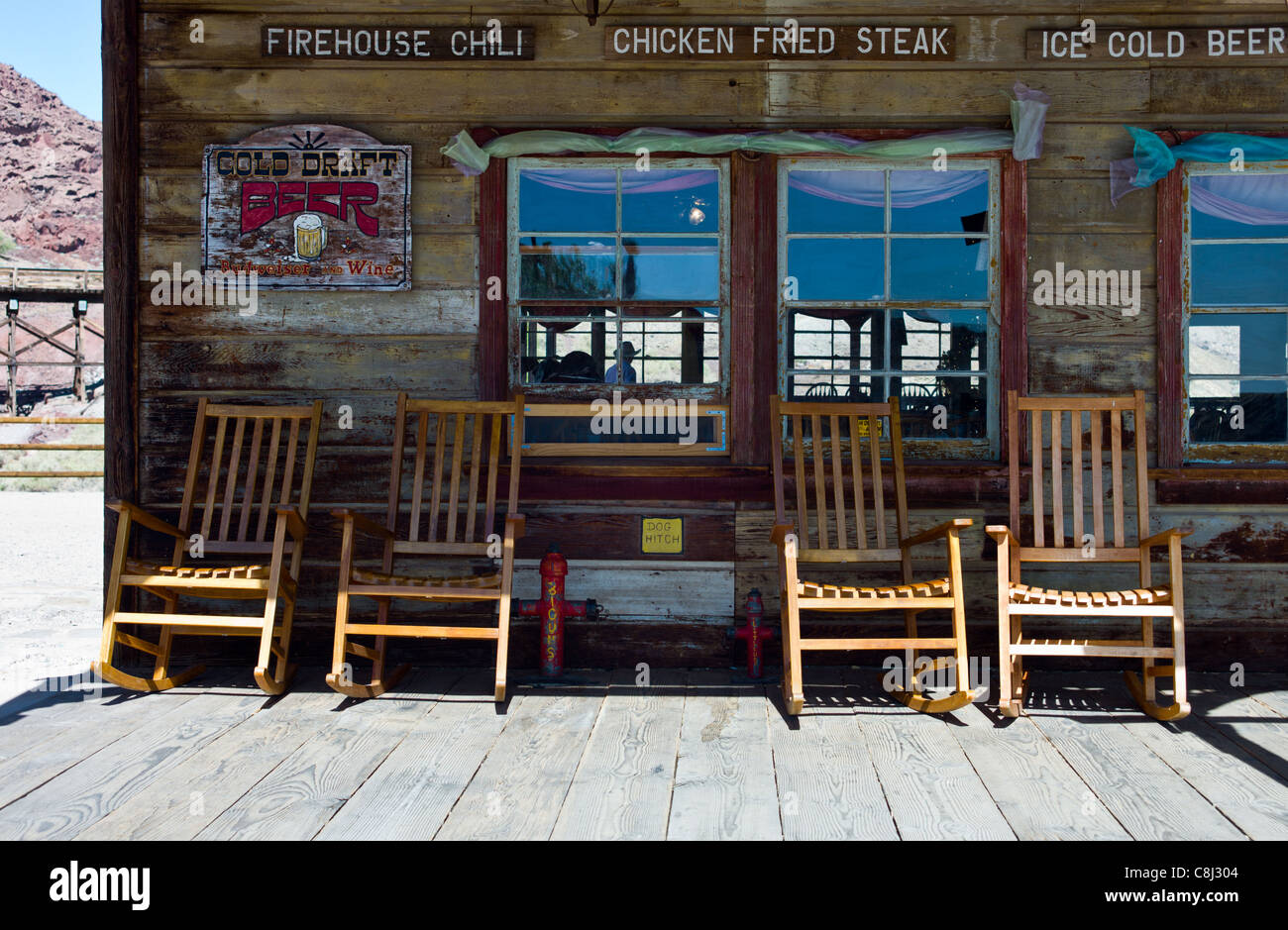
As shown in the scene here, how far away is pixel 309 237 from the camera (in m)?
3.73

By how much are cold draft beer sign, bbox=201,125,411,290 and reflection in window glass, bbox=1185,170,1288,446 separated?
325cm

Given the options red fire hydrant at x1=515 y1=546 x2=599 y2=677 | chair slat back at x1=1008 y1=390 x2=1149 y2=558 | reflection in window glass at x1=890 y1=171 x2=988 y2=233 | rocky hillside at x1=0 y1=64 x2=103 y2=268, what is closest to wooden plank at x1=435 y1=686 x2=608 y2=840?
red fire hydrant at x1=515 y1=546 x2=599 y2=677

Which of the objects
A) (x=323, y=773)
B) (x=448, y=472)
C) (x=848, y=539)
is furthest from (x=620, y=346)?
(x=323, y=773)

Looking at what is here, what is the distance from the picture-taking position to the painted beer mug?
373 cm

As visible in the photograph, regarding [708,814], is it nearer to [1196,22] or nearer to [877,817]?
[877,817]

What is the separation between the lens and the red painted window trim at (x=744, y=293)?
3705mm

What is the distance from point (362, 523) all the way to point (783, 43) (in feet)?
8.27

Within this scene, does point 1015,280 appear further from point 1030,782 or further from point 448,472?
point 448,472

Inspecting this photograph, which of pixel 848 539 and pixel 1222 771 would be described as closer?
pixel 1222 771

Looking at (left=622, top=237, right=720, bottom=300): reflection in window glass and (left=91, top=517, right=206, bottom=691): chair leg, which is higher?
(left=622, top=237, right=720, bottom=300): reflection in window glass

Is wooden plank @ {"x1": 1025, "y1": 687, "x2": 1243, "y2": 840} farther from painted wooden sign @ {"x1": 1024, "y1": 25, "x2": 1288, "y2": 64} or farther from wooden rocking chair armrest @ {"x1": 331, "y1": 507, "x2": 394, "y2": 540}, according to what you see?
painted wooden sign @ {"x1": 1024, "y1": 25, "x2": 1288, "y2": 64}

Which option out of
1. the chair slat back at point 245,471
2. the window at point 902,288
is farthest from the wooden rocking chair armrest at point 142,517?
the window at point 902,288

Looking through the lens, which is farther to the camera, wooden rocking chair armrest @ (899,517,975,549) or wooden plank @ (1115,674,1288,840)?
wooden rocking chair armrest @ (899,517,975,549)

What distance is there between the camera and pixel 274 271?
3.74 meters
